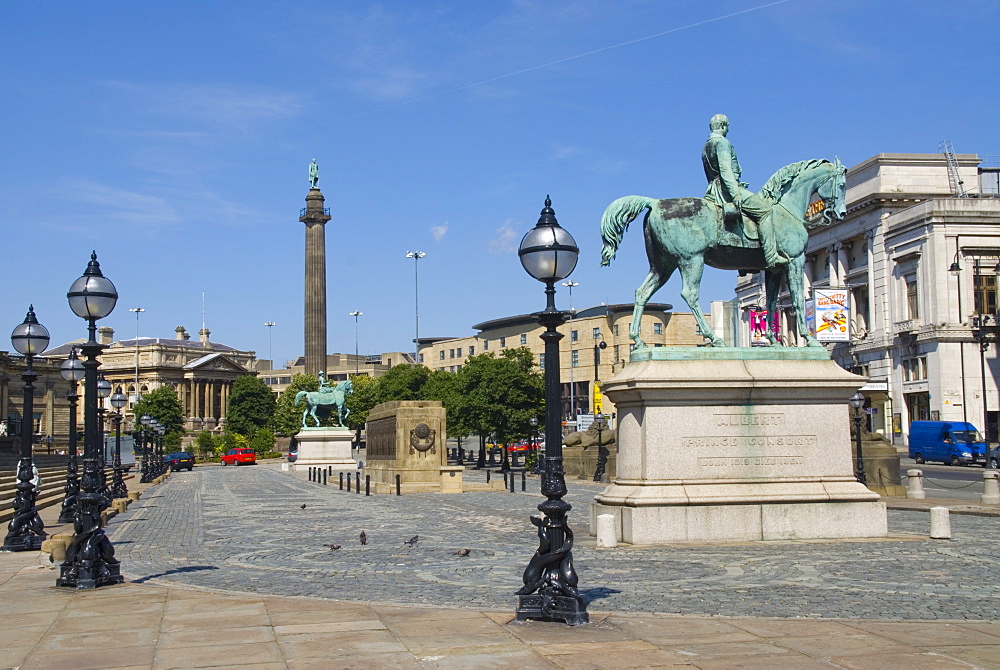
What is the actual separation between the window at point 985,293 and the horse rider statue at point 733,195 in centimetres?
5637

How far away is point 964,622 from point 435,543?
9.33m

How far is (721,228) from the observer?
54.7 ft

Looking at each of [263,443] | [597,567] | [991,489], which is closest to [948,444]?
[991,489]

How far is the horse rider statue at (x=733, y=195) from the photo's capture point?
16.5 metres

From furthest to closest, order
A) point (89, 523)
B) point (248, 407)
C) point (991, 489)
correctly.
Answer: point (248, 407) → point (991, 489) → point (89, 523)

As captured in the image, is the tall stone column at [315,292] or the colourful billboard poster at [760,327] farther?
the tall stone column at [315,292]

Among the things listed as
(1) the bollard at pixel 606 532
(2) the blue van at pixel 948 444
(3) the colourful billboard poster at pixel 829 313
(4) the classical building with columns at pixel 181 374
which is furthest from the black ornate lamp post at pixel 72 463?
(4) the classical building with columns at pixel 181 374

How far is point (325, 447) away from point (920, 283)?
41347 mm

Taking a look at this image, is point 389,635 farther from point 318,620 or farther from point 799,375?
point 799,375

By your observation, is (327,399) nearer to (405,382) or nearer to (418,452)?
(405,382)

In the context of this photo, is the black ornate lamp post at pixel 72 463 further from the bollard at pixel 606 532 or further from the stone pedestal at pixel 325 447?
the stone pedestal at pixel 325 447

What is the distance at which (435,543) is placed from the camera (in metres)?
16.9

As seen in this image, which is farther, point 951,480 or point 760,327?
point 760,327

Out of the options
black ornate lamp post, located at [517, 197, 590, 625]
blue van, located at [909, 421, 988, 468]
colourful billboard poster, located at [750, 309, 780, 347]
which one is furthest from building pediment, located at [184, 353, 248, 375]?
black ornate lamp post, located at [517, 197, 590, 625]
